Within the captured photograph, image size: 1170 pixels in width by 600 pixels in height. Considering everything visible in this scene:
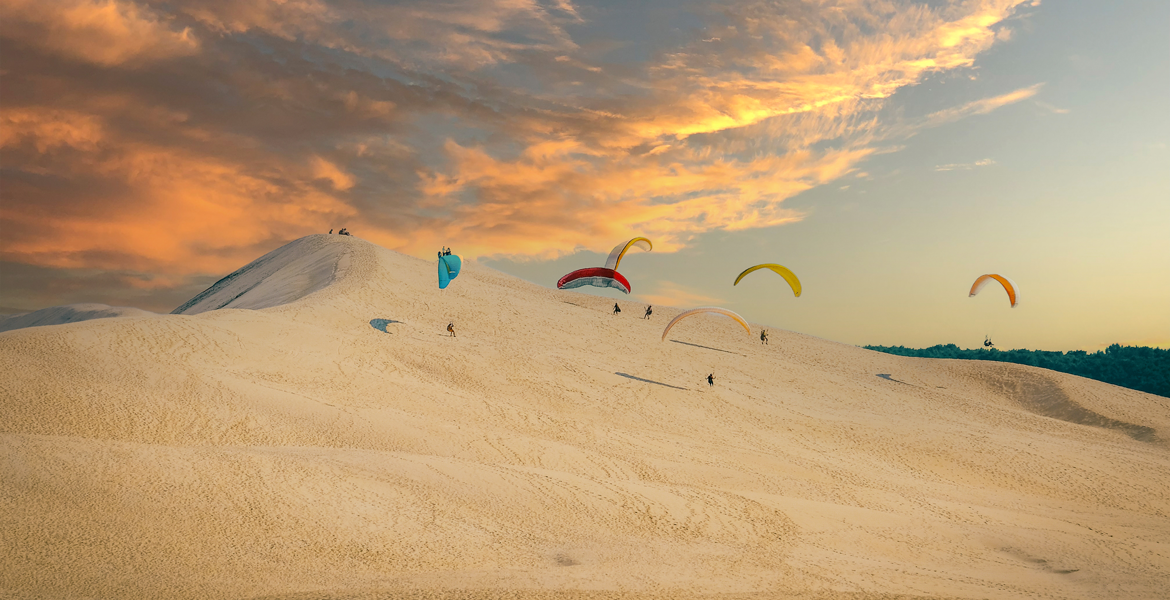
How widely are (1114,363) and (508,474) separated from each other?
353ft

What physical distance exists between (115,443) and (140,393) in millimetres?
3625

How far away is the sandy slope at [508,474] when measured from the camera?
1233cm

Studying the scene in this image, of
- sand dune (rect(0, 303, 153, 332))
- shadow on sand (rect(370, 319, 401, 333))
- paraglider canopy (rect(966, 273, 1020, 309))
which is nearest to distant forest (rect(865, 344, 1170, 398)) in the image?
paraglider canopy (rect(966, 273, 1020, 309))

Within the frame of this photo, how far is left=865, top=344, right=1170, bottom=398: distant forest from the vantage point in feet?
267

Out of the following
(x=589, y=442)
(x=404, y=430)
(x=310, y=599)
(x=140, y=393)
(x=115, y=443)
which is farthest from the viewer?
(x=589, y=442)

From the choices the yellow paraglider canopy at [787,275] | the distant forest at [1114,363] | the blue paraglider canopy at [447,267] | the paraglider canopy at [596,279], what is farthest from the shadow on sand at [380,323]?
the distant forest at [1114,363]

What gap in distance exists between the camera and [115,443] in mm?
15367

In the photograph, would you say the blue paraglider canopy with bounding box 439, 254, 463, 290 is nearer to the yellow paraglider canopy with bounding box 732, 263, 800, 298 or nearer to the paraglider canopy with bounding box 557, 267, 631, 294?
the paraglider canopy with bounding box 557, 267, 631, 294

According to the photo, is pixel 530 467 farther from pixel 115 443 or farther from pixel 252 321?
pixel 252 321

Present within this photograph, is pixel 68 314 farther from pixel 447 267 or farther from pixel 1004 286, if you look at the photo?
pixel 1004 286

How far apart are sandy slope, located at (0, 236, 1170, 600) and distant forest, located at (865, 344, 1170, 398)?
58.1 metres

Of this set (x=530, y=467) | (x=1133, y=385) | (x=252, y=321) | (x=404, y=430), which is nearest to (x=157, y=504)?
(x=404, y=430)

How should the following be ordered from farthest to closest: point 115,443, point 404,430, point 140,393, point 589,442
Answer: point 589,442
point 404,430
point 140,393
point 115,443

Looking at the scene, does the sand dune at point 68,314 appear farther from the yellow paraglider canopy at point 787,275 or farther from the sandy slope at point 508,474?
the yellow paraglider canopy at point 787,275
